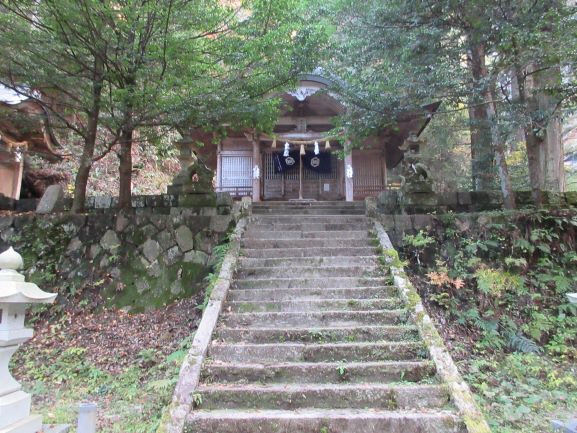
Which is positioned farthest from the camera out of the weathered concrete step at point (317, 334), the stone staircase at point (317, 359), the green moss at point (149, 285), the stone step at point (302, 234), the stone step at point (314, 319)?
the stone step at point (302, 234)

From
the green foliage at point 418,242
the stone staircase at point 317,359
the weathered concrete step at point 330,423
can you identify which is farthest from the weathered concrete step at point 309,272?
the weathered concrete step at point 330,423

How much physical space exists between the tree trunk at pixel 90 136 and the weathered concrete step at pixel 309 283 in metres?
3.78

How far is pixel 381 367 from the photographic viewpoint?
3867 millimetres

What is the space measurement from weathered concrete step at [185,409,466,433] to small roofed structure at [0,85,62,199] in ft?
22.4

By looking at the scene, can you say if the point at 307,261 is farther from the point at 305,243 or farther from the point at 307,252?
the point at 305,243

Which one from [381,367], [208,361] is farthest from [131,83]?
[381,367]

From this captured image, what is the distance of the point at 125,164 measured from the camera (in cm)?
717

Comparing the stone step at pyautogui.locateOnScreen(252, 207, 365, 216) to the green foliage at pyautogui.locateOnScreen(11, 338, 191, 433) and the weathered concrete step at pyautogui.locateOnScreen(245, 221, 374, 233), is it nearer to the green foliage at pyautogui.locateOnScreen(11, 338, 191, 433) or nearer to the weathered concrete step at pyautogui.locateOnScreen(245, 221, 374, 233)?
the weathered concrete step at pyautogui.locateOnScreen(245, 221, 374, 233)

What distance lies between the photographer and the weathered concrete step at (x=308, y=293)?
5191 mm

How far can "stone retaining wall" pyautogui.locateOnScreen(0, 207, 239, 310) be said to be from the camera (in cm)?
645

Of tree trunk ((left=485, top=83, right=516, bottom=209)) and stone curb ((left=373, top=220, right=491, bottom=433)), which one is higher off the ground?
tree trunk ((left=485, top=83, right=516, bottom=209))

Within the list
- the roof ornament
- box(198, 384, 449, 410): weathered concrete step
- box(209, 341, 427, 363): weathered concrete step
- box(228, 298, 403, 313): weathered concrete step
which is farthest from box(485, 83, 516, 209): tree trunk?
the roof ornament

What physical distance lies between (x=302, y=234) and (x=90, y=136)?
4.23m

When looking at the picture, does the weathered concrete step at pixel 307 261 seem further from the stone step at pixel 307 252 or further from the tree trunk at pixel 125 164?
the tree trunk at pixel 125 164
